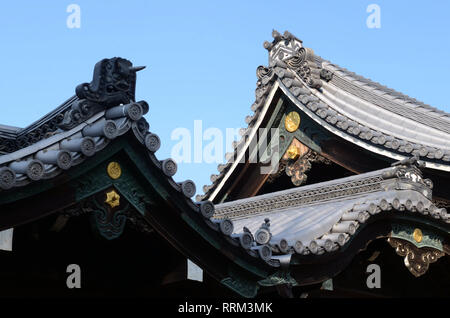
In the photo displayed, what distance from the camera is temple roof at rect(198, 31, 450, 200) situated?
12133 millimetres

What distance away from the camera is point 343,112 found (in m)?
13.8

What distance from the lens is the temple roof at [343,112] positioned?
39.8 ft

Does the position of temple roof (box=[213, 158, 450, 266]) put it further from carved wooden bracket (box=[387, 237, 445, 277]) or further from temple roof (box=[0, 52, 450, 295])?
carved wooden bracket (box=[387, 237, 445, 277])

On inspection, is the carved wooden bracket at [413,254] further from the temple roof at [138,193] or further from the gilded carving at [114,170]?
the gilded carving at [114,170]

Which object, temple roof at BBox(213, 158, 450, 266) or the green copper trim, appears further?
temple roof at BBox(213, 158, 450, 266)

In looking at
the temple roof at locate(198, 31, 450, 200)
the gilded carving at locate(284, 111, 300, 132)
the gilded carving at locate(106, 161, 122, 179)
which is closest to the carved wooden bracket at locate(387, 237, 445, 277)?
the temple roof at locate(198, 31, 450, 200)

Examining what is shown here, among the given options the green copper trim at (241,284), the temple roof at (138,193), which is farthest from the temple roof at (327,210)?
the green copper trim at (241,284)

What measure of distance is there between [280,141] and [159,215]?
622cm

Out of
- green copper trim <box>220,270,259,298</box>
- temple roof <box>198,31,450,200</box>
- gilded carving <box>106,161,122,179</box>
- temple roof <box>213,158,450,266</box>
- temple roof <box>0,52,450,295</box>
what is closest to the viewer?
temple roof <box>0,52,450,295</box>

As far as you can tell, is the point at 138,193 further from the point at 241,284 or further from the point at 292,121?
the point at 292,121

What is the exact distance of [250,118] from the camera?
44.2 ft
